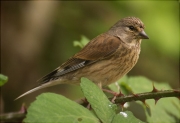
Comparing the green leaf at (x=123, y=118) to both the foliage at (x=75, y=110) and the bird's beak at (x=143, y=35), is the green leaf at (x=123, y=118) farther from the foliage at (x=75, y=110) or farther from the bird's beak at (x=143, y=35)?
the bird's beak at (x=143, y=35)

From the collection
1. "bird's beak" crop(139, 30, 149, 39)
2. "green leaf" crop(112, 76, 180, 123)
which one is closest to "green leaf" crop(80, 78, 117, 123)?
"green leaf" crop(112, 76, 180, 123)

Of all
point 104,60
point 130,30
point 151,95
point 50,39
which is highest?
point 50,39

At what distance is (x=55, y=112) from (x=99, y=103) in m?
0.24

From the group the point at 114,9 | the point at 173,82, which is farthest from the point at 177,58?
the point at 114,9

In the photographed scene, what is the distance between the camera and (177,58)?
554 cm

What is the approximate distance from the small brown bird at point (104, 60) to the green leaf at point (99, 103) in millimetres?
1688

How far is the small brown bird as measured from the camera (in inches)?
139

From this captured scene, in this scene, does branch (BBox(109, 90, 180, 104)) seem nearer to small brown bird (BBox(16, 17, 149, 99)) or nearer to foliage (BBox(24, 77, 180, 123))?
foliage (BBox(24, 77, 180, 123))

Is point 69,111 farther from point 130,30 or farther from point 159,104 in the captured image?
point 130,30

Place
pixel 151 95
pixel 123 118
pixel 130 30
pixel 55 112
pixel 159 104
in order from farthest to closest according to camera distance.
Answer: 1. pixel 130 30
2. pixel 159 104
3. pixel 151 95
4. pixel 123 118
5. pixel 55 112

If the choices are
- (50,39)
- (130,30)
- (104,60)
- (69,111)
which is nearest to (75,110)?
(69,111)

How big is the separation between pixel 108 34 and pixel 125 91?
1.50m

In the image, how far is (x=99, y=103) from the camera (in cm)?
163

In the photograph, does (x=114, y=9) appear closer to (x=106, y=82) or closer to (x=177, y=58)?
(x=177, y=58)
